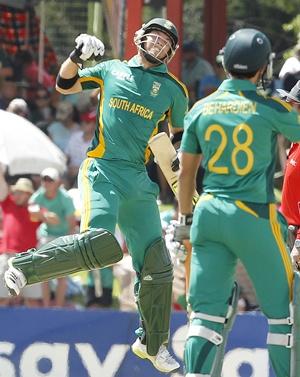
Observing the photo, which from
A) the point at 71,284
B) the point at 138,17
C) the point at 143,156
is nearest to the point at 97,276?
the point at 71,284

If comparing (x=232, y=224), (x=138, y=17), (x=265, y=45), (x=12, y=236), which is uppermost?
(x=265, y=45)

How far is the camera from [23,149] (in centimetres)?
1365

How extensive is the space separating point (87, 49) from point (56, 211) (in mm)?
4760

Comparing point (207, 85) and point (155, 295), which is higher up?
point (155, 295)

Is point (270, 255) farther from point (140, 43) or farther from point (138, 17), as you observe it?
point (138, 17)

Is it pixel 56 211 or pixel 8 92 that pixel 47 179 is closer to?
pixel 56 211

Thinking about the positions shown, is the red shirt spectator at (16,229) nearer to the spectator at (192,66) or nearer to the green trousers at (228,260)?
the spectator at (192,66)

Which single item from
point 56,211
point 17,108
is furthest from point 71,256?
point 17,108

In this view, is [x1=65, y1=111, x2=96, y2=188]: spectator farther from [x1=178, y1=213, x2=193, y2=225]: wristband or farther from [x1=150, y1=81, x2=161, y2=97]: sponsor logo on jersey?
[x1=178, y1=213, x2=193, y2=225]: wristband

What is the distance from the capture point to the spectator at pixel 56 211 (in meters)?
13.4

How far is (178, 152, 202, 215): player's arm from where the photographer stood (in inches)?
302

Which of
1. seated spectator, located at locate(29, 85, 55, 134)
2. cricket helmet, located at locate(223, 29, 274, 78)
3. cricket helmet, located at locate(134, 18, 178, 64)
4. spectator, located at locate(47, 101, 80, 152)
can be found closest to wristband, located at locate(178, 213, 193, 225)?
cricket helmet, located at locate(223, 29, 274, 78)

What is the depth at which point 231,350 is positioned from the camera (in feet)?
31.3

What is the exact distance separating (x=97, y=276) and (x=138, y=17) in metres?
3.27
